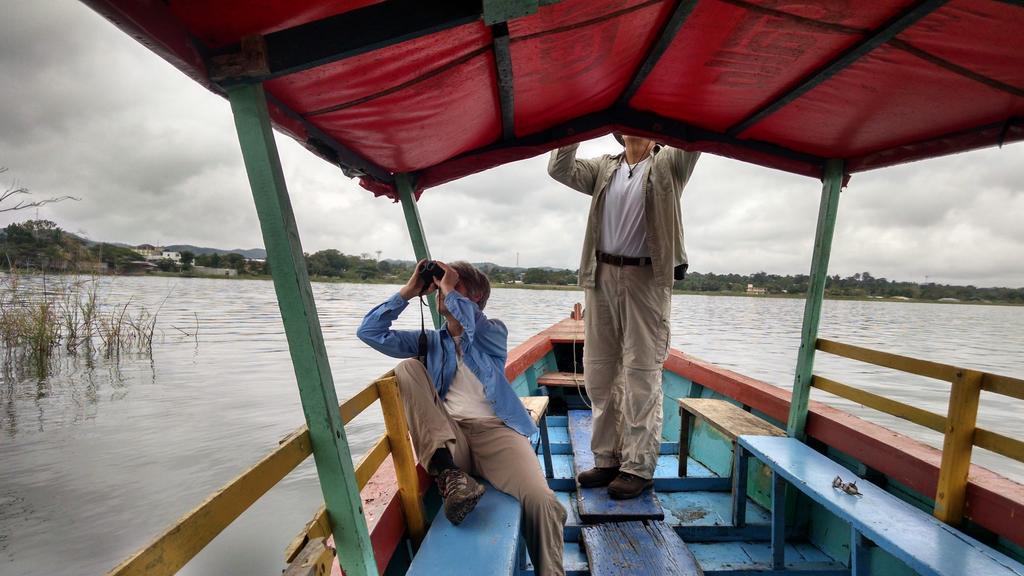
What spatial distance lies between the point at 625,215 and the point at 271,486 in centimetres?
192

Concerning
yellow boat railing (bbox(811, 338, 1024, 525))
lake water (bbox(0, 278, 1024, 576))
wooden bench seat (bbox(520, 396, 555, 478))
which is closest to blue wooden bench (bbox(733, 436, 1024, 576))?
yellow boat railing (bbox(811, 338, 1024, 525))

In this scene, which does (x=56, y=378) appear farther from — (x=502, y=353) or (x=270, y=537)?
(x=502, y=353)

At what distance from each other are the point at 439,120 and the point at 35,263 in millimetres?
9344

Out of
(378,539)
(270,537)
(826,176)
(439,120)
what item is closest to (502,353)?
(378,539)

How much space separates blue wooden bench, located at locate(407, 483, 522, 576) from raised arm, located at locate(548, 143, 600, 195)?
1605mm

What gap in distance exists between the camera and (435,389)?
2100 mm

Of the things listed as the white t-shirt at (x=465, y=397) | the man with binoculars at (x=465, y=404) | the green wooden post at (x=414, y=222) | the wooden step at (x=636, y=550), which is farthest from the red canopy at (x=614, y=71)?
the wooden step at (x=636, y=550)

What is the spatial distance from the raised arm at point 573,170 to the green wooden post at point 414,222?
2.62ft

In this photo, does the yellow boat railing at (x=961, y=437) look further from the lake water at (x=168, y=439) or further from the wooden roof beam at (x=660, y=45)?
the lake water at (x=168, y=439)

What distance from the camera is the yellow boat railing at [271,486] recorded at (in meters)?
0.77

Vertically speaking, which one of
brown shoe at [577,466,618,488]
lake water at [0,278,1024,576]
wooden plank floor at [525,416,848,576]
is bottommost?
lake water at [0,278,1024,576]

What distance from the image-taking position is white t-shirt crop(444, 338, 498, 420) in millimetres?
2156

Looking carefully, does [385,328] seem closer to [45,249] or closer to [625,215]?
[625,215]

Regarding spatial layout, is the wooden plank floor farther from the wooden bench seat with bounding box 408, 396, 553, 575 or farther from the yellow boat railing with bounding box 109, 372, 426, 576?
the yellow boat railing with bounding box 109, 372, 426, 576
